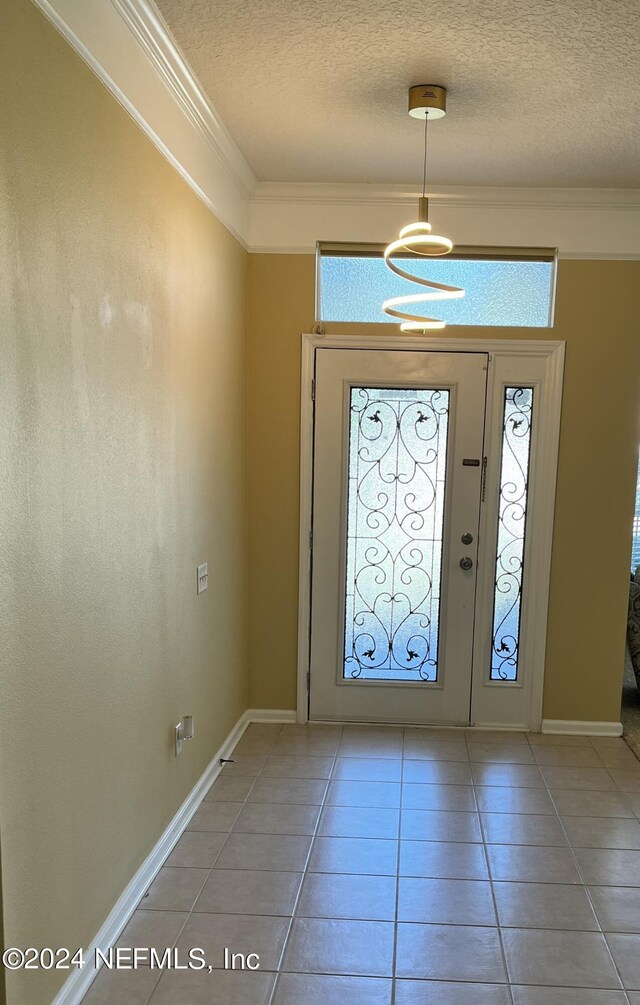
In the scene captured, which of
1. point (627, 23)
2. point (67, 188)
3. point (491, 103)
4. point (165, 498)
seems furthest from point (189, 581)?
point (627, 23)

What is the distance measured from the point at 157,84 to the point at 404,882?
2987 millimetres

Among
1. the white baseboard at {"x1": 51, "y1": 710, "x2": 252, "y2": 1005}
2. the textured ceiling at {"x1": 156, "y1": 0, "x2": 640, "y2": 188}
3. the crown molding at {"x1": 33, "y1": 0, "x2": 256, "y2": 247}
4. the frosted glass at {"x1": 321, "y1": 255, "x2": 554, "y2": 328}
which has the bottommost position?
the white baseboard at {"x1": 51, "y1": 710, "x2": 252, "y2": 1005}

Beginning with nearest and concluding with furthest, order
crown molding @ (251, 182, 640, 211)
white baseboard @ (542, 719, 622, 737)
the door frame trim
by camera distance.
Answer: crown molding @ (251, 182, 640, 211), the door frame trim, white baseboard @ (542, 719, 622, 737)

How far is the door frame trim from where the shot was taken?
4125 millimetres

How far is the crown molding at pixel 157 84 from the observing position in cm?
203

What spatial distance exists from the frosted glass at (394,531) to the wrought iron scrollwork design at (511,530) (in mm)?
336

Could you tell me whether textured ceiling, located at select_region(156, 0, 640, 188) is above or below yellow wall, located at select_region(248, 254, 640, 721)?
above

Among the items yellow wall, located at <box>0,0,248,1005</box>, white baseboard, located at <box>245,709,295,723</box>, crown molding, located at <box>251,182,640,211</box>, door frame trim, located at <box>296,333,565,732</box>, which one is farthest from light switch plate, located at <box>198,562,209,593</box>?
crown molding, located at <box>251,182,640,211</box>

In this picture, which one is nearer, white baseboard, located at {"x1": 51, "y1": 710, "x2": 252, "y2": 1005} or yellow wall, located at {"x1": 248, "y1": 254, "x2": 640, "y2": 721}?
white baseboard, located at {"x1": 51, "y1": 710, "x2": 252, "y2": 1005}

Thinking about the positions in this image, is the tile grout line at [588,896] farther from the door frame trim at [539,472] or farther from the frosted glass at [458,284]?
the frosted glass at [458,284]

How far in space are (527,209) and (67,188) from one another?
9.40ft

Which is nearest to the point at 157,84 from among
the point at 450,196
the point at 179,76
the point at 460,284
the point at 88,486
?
the point at 179,76

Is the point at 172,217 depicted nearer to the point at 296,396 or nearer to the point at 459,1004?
the point at 296,396

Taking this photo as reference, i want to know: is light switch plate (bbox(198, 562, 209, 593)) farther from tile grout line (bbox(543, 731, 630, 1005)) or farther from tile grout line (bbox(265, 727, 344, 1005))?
tile grout line (bbox(543, 731, 630, 1005))
